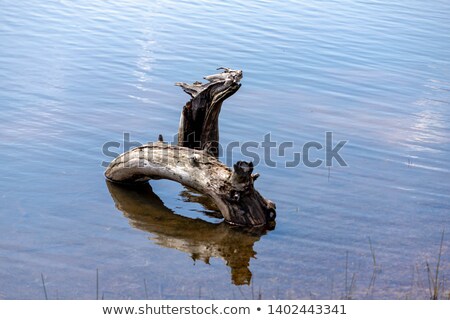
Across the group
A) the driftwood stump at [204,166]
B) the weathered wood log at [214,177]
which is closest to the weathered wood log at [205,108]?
the driftwood stump at [204,166]

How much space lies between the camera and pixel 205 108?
12.1 meters

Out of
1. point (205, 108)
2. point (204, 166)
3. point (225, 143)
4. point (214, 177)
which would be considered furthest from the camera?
point (225, 143)

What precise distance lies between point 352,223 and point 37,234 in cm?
415

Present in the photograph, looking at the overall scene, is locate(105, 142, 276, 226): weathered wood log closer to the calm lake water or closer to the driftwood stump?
the driftwood stump

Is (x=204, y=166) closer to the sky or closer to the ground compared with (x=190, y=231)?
closer to the sky

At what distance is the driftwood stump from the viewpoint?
10.6m

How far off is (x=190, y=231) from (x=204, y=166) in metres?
0.86

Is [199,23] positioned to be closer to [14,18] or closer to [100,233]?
[14,18]

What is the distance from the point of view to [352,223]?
11.3 metres

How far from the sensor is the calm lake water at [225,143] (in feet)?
31.5

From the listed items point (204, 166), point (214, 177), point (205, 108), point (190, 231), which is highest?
point (205, 108)

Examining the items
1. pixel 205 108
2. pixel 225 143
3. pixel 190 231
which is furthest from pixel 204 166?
pixel 225 143

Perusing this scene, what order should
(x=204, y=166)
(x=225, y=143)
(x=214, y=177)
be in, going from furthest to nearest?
(x=225, y=143), (x=204, y=166), (x=214, y=177)

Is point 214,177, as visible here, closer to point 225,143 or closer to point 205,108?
point 205,108
